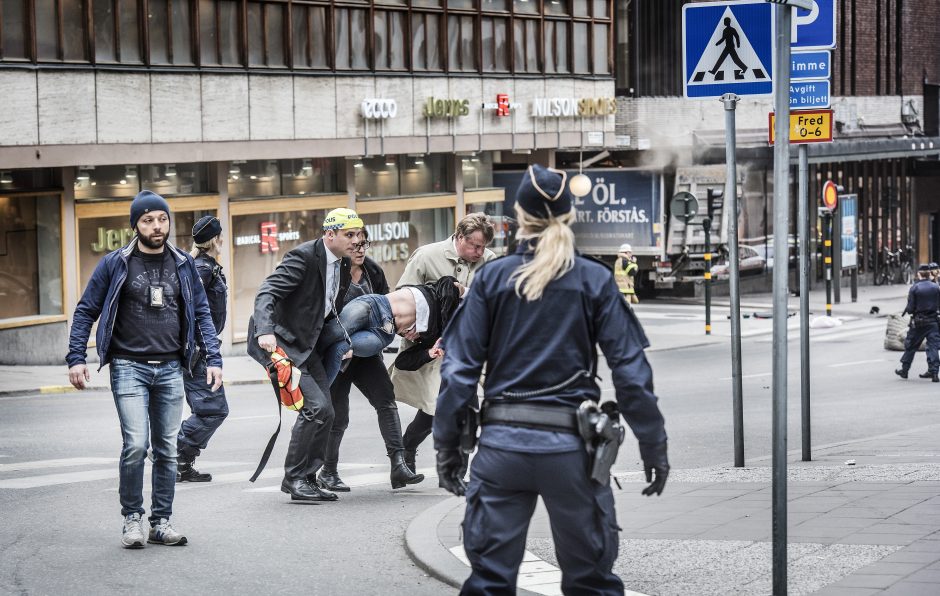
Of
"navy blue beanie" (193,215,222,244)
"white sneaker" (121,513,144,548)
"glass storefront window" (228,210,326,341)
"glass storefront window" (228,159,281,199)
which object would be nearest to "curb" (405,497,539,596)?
"white sneaker" (121,513,144,548)

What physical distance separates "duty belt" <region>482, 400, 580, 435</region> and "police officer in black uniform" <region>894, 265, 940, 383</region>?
51.9ft

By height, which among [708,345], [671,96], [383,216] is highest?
[671,96]

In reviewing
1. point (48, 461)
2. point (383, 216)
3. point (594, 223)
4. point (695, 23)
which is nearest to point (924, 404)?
point (695, 23)

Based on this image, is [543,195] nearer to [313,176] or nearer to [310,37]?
[310,37]

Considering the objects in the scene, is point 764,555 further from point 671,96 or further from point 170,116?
point 671,96

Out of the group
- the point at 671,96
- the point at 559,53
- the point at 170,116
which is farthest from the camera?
the point at 671,96

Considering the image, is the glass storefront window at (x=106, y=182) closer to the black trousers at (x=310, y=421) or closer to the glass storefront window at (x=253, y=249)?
the glass storefront window at (x=253, y=249)

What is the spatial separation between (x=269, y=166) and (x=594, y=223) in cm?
1301

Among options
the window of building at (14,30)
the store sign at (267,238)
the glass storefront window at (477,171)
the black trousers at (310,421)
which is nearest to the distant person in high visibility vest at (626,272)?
the glass storefront window at (477,171)

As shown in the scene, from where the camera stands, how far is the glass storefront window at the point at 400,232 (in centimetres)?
Result: 2875

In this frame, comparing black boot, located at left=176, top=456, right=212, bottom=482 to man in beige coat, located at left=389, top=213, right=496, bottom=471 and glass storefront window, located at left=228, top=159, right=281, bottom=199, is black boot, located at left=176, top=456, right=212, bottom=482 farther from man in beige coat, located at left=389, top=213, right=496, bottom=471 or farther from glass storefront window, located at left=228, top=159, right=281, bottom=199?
glass storefront window, located at left=228, top=159, right=281, bottom=199

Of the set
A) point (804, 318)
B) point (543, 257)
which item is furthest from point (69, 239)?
point (543, 257)

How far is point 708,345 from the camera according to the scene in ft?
87.1

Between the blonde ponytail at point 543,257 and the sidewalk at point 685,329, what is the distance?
13954 millimetres
